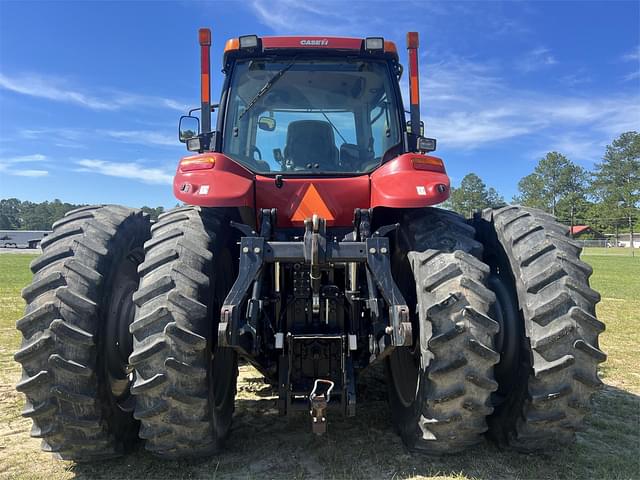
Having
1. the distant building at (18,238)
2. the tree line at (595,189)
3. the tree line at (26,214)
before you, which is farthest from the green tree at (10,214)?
the tree line at (595,189)

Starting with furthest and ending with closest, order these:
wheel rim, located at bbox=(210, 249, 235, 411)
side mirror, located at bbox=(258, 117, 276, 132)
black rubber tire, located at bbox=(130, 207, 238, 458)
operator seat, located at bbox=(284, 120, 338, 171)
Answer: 1. side mirror, located at bbox=(258, 117, 276, 132)
2. operator seat, located at bbox=(284, 120, 338, 171)
3. wheel rim, located at bbox=(210, 249, 235, 411)
4. black rubber tire, located at bbox=(130, 207, 238, 458)

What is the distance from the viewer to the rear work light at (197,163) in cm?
348

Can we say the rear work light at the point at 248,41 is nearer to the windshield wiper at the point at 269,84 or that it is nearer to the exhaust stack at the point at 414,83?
the windshield wiper at the point at 269,84

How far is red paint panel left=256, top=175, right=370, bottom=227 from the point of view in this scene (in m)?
3.71

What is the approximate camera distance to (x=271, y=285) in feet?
11.9

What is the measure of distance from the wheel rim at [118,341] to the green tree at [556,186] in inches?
3561

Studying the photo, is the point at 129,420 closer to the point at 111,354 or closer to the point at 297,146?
the point at 111,354

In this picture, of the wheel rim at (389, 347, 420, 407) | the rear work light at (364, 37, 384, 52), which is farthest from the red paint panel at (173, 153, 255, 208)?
the wheel rim at (389, 347, 420, 407)

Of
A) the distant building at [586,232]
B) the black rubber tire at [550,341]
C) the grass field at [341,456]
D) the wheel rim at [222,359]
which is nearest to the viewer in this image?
the black rubber tire at [550,341]

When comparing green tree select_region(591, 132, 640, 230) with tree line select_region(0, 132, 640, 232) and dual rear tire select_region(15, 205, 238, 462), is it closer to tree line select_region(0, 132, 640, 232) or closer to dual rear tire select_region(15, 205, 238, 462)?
tree line select_region(0, 132, 640, 232)

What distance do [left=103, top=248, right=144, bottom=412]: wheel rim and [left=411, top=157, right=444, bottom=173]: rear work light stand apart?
2.24 m

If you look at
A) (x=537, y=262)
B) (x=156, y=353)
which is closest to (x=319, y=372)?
(x=156, y=353)

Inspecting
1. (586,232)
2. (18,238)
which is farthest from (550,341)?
(586,232)

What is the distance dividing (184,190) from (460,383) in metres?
2.18
